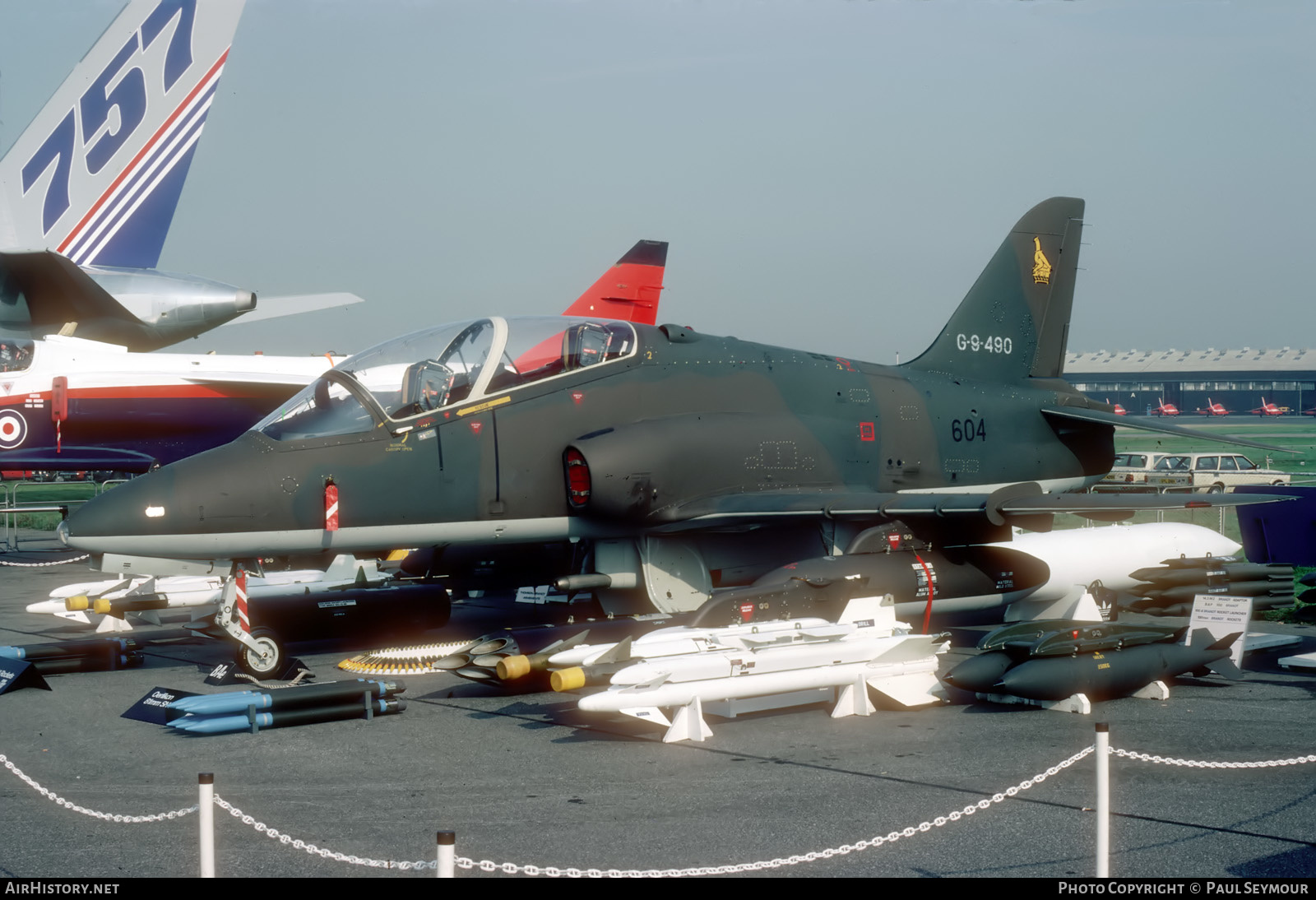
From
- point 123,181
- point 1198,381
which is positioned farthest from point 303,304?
point 1198,381

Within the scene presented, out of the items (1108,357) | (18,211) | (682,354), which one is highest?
(1108,357)

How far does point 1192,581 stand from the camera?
44.1ft

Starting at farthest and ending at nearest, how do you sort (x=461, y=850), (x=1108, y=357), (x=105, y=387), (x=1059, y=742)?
(x=1108, y=357), (x=105, y=387), (x=1059, y=742), (x=461, y=850)

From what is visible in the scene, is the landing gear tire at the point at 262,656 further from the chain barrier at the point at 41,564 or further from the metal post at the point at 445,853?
the chain barrier at the point at 41,564

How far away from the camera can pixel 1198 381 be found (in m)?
130

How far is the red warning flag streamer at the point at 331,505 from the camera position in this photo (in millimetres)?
10031

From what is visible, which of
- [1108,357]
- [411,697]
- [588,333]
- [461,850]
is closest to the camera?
[461,850]

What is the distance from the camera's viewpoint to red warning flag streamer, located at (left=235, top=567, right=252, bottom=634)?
10086 millimetres

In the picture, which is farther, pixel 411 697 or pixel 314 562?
pixel 314 562

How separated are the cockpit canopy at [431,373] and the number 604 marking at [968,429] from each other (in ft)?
15.6

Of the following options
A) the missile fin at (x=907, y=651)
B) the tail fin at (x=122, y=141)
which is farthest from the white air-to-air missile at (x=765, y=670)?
the tail fin at (x=122, y=141)

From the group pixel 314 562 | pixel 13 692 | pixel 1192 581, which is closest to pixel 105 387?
pixel 314 562
